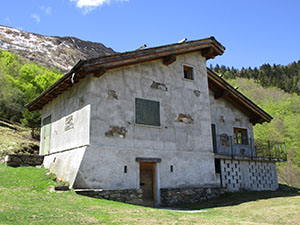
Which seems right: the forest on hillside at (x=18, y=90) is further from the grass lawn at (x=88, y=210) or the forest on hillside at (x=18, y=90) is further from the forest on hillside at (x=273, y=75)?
the forest on hillside at (x=273, y=75)

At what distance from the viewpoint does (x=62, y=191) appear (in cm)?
1035

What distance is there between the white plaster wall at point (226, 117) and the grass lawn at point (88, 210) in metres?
5.02

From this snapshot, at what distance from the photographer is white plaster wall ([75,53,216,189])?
37.1ft

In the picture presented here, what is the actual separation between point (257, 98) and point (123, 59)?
4334cm

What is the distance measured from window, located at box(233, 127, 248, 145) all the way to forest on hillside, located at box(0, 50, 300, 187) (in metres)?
2.98

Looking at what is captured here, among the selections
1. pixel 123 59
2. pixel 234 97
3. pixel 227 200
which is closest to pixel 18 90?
pixel 123 59

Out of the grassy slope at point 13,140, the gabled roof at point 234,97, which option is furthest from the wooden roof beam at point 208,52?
the grassy slope at point 13,140

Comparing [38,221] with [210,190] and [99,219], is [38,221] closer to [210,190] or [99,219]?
[99,219]

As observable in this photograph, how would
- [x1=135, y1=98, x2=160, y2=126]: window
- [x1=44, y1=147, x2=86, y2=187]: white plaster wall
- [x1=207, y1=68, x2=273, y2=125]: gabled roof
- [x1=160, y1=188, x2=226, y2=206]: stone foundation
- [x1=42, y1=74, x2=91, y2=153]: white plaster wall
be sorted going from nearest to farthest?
[x1=44, y1=147, x2=86, y2=187]: white plaster wall < [x1=42, y1=74, x2=91, y2=153]: white plaster wall < [x1=160, y1=188, x2=226, y2=206]: stone foundation < [x1=135, y1=98, x2=160, y2=126]: window < [x1=207, y1=68, x2=273, y2=125]: gabled roof

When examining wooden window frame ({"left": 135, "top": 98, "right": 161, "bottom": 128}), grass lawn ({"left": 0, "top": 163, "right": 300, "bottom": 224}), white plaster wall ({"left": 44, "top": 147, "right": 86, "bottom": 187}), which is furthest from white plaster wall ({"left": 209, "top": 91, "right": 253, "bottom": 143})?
white plaster wall ({"left": 44, "top": 147, "right": 86, "bottom": 187})

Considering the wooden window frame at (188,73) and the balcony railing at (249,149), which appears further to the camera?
the balcony railing at (249,149)

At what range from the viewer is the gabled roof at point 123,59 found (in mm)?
11216

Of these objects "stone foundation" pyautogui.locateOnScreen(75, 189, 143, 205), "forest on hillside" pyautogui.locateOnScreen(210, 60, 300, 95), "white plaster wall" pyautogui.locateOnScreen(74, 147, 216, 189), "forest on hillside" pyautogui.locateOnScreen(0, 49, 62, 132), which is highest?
"forest on hillside" pyautogui.locateOnScreen(210, 60, 300, 95)

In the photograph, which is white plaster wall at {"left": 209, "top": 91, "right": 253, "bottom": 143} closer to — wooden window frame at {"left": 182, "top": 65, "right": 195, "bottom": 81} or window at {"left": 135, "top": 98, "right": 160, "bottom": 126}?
wooden window frame at {"left": 182, "top": 65, "right": 195, "bottom": 81}
